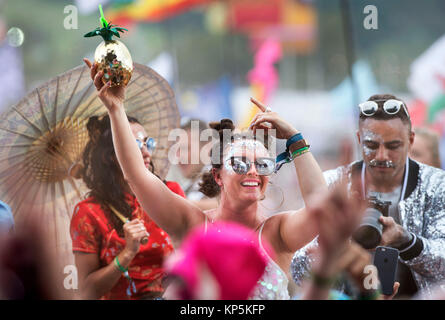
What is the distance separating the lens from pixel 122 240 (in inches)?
112

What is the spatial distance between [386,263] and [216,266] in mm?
1653

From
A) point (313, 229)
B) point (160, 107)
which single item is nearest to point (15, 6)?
→ point (160, 107)

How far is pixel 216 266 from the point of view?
52.2 inches

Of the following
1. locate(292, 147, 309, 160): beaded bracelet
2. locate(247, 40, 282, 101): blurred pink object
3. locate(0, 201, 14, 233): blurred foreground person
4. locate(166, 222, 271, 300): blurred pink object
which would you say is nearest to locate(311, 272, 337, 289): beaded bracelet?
locate(166, 222, 271, 300): blurred pink object

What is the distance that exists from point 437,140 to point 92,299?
2110 mm

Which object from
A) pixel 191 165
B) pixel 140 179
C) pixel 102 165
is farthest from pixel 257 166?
pixel 102 165

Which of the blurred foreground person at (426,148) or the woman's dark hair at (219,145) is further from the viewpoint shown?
the blurred foreground person at (426,148)

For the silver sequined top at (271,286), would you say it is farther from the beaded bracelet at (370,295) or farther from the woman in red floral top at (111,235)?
the woman in red floral top at (111,235)

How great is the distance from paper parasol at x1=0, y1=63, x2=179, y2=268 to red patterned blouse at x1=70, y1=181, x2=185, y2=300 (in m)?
0.11

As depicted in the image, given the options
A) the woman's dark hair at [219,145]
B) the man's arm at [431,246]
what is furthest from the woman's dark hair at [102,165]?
the man's arm at [431,246]

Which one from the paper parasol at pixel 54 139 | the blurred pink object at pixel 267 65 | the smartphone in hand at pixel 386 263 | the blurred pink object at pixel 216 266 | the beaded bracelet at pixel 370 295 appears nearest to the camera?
the blurred pink object at pixel 216 266

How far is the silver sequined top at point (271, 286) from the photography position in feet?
7.57

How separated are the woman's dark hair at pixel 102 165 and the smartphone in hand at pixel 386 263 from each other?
4.13 feet

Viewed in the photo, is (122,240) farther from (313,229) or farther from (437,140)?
(437,140)
